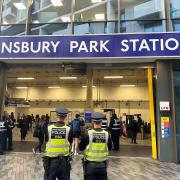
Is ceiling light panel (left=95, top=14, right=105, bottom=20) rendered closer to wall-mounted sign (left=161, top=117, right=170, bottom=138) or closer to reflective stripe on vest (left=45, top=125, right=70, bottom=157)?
wall-mounted sign (left=161, top=117, right=170, bottom=138)

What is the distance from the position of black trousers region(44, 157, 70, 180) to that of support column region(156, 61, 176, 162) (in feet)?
17.5

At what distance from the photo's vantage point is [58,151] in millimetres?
4000

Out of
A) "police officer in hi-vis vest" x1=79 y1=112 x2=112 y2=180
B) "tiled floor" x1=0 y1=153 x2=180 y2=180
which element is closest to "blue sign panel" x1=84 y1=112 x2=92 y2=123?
"tiled floor" x1=0 y1=153 x2=180 y2=180

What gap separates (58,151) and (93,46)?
5396 mm

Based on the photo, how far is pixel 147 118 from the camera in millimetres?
21969

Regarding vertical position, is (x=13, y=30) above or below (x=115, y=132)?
above

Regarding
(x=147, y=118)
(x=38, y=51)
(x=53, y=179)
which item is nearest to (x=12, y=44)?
(x=38, y=51)

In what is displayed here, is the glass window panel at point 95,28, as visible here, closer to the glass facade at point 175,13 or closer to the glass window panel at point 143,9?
the glass window panel at point 143,9

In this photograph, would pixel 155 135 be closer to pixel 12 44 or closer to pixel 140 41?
pixel 140 41

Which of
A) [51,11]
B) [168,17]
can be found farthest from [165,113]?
[51,11]

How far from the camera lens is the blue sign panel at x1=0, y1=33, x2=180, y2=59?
8.51 metres

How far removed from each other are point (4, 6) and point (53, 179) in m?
8.71

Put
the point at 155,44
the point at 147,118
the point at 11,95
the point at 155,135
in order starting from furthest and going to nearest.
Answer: the point at 11,95 → the point at 147,118 → the point at 155,135 → the point at 155,44

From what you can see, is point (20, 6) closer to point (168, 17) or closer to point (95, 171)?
point (168, 17)
